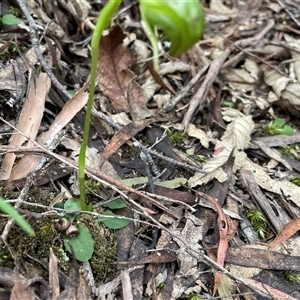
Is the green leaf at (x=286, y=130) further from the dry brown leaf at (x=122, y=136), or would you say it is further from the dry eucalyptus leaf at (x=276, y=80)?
the dry brown leaf at (x=122, y=136)

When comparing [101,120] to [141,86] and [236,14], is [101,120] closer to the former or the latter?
[141,86]

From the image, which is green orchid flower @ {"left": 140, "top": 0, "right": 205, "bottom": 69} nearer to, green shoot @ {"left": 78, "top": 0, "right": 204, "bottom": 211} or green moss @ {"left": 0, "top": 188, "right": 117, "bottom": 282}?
green shoot @ {"left": 78, "top": 0, "right": 204, "bottom": 211}

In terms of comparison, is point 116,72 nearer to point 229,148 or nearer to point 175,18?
point 229,148

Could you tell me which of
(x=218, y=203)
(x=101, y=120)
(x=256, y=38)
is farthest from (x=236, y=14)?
(x=218, y=203)

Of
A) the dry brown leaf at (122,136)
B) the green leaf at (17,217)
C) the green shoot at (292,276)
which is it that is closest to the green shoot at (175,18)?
the green leaf at (17,217)

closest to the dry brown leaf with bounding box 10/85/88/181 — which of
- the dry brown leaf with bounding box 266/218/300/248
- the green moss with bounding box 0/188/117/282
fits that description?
the green moss with bounding box 0/188/117/282

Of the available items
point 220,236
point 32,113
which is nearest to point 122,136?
point 32,113
